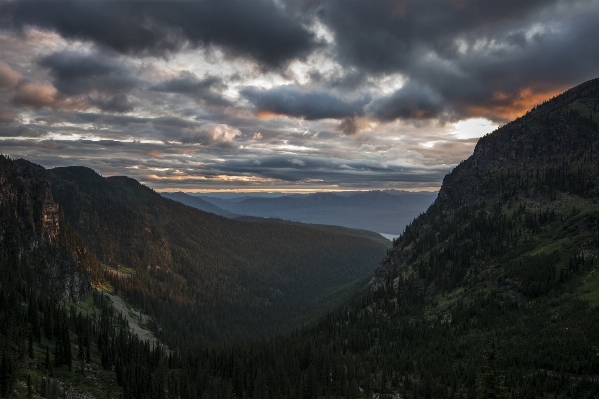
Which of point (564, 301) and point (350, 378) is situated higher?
point (564, 301)

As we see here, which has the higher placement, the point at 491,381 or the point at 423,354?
the point at 491,381

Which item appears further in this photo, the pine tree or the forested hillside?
the forested hillside

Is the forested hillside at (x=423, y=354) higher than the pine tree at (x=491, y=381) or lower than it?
lower

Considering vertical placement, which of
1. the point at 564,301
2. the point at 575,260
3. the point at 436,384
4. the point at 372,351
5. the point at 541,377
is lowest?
the point at 372,351

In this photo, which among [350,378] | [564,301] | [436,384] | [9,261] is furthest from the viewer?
[9,261]

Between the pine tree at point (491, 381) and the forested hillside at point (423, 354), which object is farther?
the forested hillside at point (423, 354)

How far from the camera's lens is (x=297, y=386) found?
124 metres

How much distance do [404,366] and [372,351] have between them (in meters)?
28.8

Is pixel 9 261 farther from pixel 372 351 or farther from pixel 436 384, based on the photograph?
pixel 436 384

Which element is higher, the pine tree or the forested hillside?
the pine tree

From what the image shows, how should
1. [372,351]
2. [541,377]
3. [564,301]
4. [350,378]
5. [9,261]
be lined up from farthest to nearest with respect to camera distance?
1. [9,261]
2. [372,351]
3. [564,301]
4. [350,378]
5. [541,377]

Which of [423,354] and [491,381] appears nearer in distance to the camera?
[491,381]

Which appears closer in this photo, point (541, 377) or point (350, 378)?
point (541, 377)

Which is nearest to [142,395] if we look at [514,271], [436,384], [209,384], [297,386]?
[209,384]
